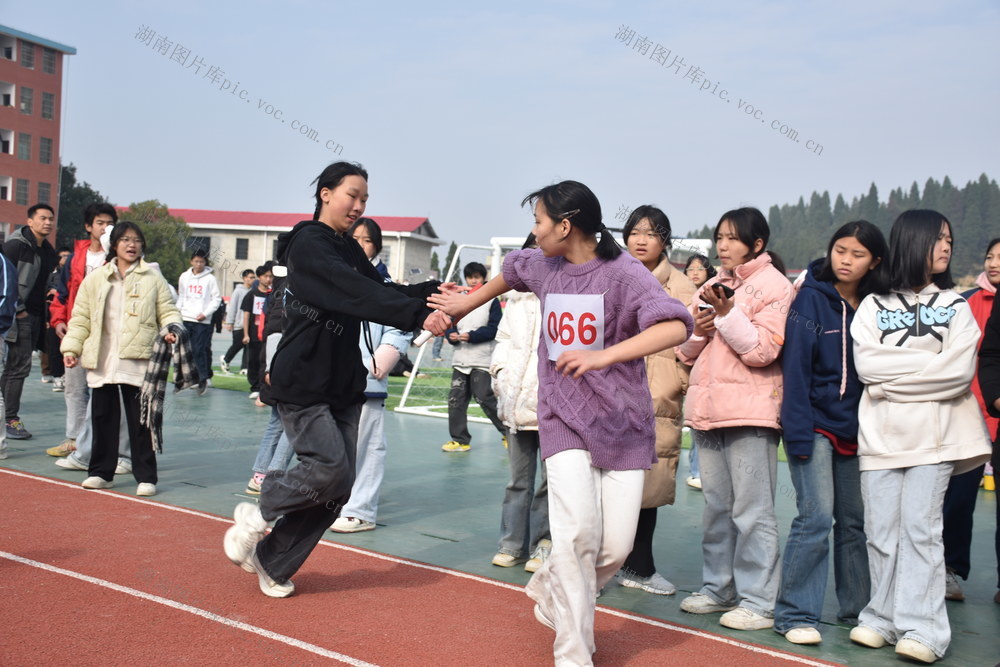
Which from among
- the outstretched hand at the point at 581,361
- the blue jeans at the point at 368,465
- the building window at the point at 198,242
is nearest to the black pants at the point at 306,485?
the outstretched hand at the point at 581,361

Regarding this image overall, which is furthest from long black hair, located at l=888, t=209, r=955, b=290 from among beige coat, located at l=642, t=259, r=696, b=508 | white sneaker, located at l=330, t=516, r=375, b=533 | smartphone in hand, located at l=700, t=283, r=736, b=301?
white sneaker, located at l=330, t=516, r=375, b=533

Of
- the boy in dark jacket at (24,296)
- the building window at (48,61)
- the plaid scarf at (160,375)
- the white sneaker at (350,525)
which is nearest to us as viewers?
the white sneaker at (350,525)

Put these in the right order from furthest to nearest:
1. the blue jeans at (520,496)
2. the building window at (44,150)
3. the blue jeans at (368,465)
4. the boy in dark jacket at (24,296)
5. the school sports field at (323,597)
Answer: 1. the building window at (44,150)
2. the boy in dark jacket at (24,296)
3. the blue jeans at (368,465)
4. the blue jeans at (520,496)
5. the school sports field at (323,597)

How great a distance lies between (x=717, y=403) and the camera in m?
4.86

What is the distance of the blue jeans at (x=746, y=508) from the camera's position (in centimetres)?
480

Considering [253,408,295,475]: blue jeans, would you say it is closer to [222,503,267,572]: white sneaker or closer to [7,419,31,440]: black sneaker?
[222,503,267,572]: white sneaker

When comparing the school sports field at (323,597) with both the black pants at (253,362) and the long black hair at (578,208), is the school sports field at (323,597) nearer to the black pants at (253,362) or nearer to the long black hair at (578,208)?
the long black hair at (578,208)

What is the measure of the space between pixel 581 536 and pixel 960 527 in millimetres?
3330

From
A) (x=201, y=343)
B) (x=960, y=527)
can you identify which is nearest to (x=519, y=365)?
(x=960, y=527)

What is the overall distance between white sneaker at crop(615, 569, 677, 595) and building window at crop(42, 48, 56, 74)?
6310cm

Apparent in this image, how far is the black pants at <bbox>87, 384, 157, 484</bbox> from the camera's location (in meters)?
7.07

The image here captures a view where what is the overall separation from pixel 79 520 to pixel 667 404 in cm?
390

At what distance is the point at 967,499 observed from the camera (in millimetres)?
5859

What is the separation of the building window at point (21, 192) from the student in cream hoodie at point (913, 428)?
60.7 metres
